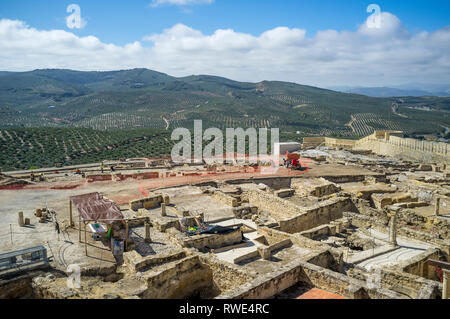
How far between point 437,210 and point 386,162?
23392mm

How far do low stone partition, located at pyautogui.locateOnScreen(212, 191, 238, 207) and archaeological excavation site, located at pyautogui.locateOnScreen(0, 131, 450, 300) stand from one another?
0.08 metres

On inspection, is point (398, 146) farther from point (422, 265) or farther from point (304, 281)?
point (304, 281)

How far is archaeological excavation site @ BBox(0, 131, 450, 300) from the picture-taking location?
9648 mm

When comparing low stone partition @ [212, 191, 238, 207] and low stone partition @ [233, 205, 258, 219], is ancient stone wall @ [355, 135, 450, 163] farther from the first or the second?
low stone partition @ [233, 205, 258, 219]

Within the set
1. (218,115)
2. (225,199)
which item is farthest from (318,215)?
(218,115)

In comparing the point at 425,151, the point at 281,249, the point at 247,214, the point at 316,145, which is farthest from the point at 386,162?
the point at 281,249

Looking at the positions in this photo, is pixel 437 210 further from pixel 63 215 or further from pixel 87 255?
pixel 63 215

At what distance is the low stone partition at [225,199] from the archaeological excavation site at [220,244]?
0.25ft

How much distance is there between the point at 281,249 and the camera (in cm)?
1304

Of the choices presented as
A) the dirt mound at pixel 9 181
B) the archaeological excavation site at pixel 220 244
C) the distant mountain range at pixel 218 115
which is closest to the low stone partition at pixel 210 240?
the archaeological excavation site at pixel 220 244

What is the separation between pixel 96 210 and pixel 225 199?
25.9 feet

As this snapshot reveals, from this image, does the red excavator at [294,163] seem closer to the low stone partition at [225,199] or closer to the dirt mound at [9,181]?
the low stone partition at [225,199]

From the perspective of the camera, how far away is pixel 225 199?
19.9 metres
